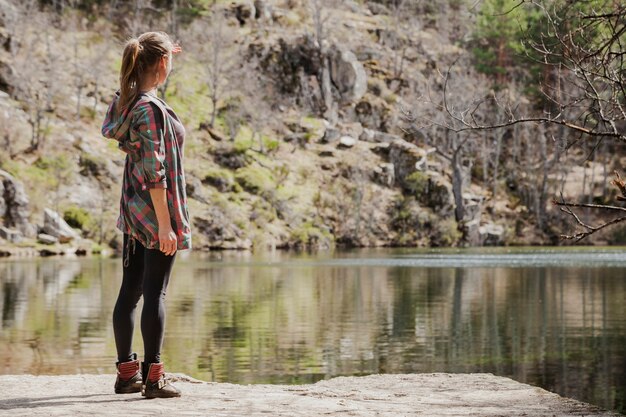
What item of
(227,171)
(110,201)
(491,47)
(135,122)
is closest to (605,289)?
(135,122)

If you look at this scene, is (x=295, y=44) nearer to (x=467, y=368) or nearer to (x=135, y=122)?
(x=467, y=368)

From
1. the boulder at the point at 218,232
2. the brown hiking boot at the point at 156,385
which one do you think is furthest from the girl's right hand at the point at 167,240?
the boulder at the point at 218,232

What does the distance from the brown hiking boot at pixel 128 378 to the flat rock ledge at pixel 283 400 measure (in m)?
0.08

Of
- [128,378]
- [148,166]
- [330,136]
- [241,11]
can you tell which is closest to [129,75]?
[148,166]

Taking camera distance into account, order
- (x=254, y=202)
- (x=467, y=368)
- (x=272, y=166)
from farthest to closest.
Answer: (x=272, y=166) < (x=254, y=202) < (x=467, y=368)

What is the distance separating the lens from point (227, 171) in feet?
225

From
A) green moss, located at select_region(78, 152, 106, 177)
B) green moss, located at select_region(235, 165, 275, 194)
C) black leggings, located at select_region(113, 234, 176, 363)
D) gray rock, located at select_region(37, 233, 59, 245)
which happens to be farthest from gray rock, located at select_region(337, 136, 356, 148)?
black leggings, located at select_region(113, 234, 176, 363)

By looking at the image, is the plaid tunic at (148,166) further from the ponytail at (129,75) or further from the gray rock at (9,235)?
the gray rock at (9,235)

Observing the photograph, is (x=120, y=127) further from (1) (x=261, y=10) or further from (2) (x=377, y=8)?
(2) (x=377, y=8)

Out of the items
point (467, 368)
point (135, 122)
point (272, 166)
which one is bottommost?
point (467, 368)

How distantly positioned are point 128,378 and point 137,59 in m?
2.24

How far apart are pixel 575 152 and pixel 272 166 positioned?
103 ft

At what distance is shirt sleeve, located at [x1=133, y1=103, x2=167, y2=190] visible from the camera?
21.5 feet

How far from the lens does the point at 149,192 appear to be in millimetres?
6652
